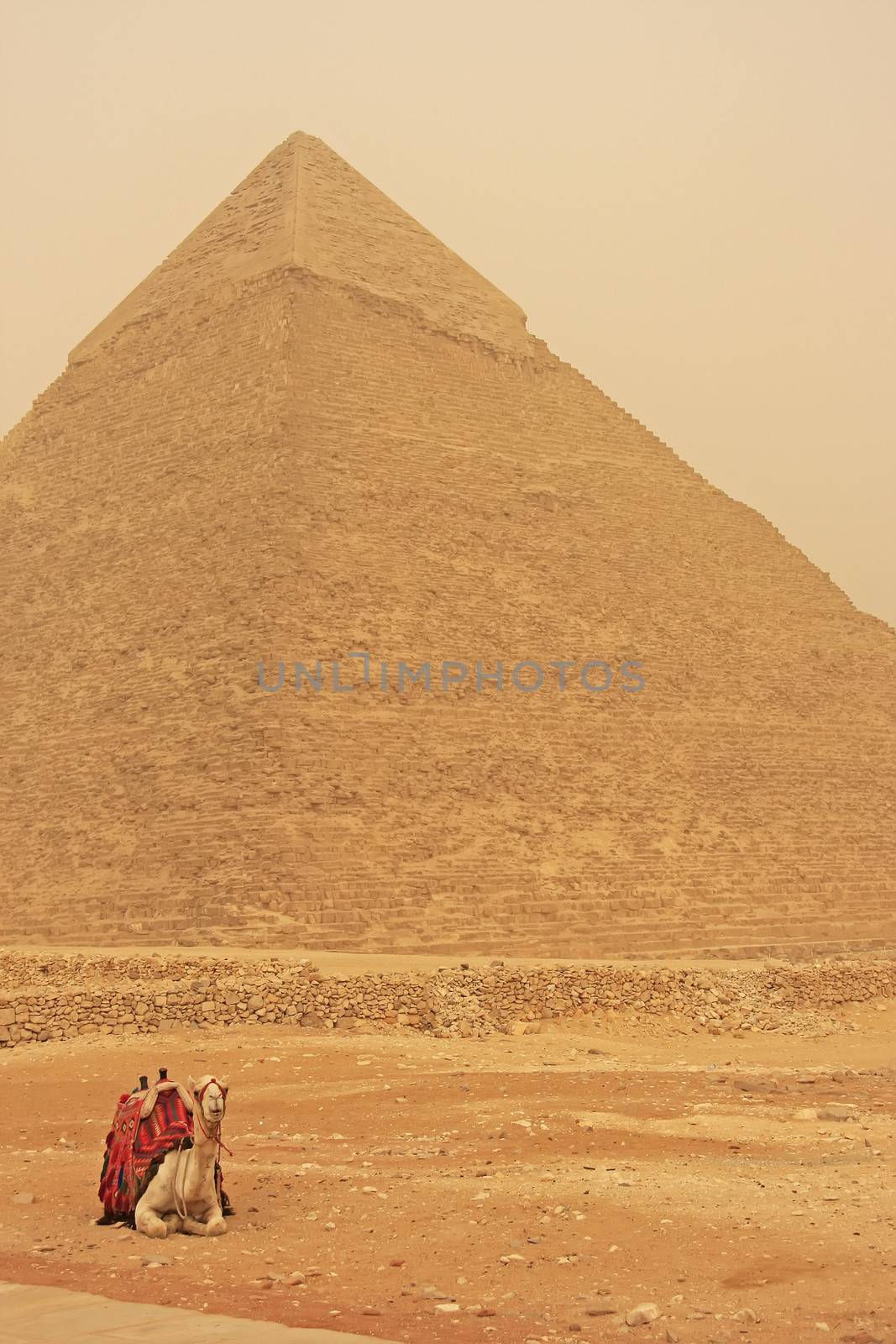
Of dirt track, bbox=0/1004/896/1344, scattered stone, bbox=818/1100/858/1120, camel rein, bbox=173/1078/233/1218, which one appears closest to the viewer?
dirt track, bbox=0/1004/896/1344

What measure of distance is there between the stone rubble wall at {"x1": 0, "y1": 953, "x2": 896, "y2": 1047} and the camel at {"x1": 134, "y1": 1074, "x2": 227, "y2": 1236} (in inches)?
217

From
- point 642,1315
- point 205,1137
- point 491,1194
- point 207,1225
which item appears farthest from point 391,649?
point 642,1315

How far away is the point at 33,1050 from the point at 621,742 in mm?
10907

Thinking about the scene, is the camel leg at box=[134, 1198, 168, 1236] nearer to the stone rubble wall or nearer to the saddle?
the saddle

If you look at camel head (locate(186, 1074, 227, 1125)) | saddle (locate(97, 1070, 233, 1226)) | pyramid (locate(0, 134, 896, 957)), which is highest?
pyramid (locate(0, 134, 896, 957))

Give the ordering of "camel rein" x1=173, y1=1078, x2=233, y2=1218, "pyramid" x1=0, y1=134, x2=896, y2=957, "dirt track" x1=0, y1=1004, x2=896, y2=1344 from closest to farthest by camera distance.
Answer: "dirt track" x1=0, y1=1004, x2=896, y2=1344 < "camel rein" x1=173, y1=1078, x2=233, y2=1218 < "pyramid" x1=0, y1=134, x2=896, y2=957

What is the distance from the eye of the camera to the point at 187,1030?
1181 centimetres

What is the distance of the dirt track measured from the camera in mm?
5195

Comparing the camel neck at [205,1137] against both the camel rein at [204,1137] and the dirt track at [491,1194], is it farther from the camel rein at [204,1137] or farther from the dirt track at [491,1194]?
the dirt track at [491,1194]

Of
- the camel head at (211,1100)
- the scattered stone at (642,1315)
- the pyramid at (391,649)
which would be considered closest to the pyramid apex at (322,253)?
the pyramid at (391,649)

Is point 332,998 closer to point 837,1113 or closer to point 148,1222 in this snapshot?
Answer: point 837,1113

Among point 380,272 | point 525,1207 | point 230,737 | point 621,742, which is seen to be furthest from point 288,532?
point 525,1207

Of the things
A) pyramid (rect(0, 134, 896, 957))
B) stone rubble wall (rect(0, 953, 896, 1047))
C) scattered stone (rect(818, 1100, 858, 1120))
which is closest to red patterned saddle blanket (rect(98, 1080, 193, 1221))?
scattered stone (rect(818, 1100, 858, 1120))

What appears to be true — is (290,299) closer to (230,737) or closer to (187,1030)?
(230,737)
